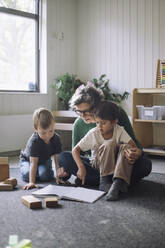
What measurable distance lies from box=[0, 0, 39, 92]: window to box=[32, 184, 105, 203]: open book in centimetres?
201

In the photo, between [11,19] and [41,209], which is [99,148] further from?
[11,19]

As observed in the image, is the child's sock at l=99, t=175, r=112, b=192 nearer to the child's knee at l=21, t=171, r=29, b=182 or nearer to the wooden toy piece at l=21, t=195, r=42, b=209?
the wooden toy piece at l=21, t=195, r=42, b=209

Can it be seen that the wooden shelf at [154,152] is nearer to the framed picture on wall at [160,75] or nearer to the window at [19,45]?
the framed picture on wall at [160,75]

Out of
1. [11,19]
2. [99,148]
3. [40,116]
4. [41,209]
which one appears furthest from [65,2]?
[41,209]

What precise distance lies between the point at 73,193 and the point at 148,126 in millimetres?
1921

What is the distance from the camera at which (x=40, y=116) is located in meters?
2.32

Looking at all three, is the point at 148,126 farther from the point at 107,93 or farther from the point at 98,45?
the point at 98,45

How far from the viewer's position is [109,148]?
2.05 metres

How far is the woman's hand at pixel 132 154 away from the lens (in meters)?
2.00

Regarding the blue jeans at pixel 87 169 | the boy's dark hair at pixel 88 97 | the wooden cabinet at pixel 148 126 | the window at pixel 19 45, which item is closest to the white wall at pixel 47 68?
the window at pixel 19 45

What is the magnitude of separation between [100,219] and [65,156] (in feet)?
2.43

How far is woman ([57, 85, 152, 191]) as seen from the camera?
7.06ft

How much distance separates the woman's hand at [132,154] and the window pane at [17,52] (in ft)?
7.30

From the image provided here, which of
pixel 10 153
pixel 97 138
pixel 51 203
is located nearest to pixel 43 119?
pixel 97 138
